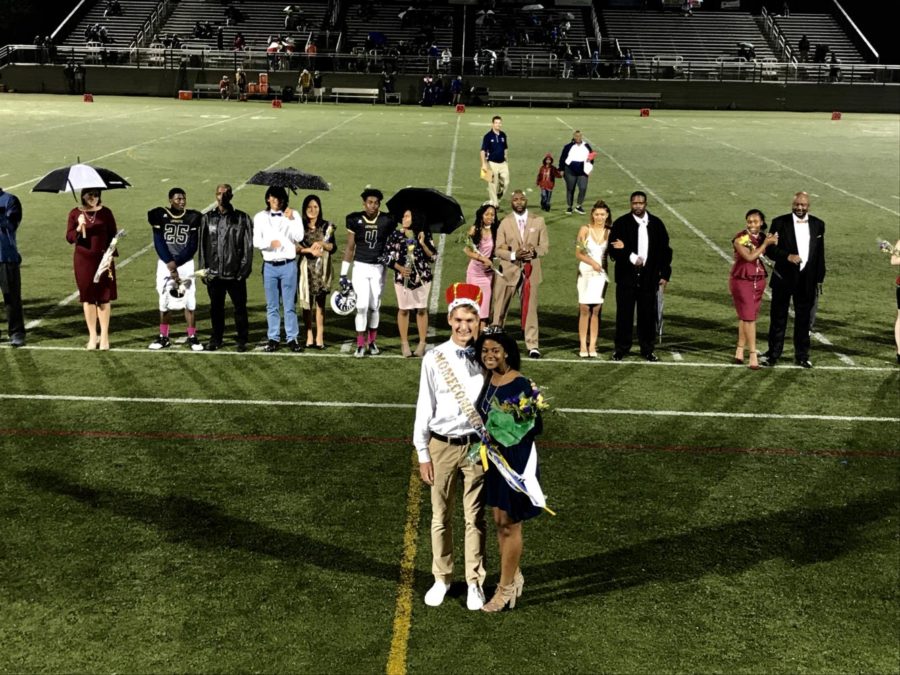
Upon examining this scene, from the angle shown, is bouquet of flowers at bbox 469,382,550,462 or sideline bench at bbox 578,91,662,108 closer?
bouquet of flowers at bbox 469,382,550,462

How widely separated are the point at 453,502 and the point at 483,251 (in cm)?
608

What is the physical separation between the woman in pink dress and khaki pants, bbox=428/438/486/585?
567cm

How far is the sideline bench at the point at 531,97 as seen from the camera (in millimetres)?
56312

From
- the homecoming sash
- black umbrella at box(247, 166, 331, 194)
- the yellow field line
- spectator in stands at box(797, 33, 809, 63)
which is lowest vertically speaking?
the yellow field line

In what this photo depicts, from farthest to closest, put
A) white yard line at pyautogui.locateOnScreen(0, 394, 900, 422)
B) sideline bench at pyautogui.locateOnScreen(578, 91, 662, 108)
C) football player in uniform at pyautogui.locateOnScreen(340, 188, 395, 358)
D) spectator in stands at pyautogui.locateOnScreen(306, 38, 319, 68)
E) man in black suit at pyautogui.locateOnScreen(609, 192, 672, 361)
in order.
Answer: spectator in stands at pyautogui.locateOnScreen(306, 38, 319, 68), sideline bench at pyautogui.locateOnScreen(578, 91, 662, 108), man in black suit at pyautogui.locateOnScreen(609, 192, 672, 361), football player in uniform at pyautogui.locateOnScreen(340, 188, 395, 358), white yard line at pyautogui.locateOnScreen(0, 394, 900, 422)

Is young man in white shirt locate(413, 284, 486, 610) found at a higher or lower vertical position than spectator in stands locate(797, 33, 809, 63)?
lower

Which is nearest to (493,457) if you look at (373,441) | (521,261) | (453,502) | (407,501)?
(453,502)

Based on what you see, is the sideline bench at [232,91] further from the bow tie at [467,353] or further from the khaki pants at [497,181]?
the bow tie at [467,353]

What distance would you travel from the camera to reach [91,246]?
12.0 m

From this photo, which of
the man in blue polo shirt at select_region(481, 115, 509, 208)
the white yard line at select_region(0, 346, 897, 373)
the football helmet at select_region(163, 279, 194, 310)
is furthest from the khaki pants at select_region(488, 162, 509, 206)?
the football helmet at select_region(163, 279, 194, 310)

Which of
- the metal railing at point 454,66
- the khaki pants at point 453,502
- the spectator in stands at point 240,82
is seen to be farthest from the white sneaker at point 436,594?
the metal railing at point 454,66

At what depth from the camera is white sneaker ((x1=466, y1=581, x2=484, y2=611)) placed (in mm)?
6648

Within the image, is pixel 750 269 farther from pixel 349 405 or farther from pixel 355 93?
pixel 355 93

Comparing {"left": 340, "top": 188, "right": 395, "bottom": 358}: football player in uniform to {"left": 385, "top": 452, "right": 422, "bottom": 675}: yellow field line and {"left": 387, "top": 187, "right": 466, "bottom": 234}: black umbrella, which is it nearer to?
{"left": 387, "top": 187, "right": 466, "bottom": 234}: black umbrella
